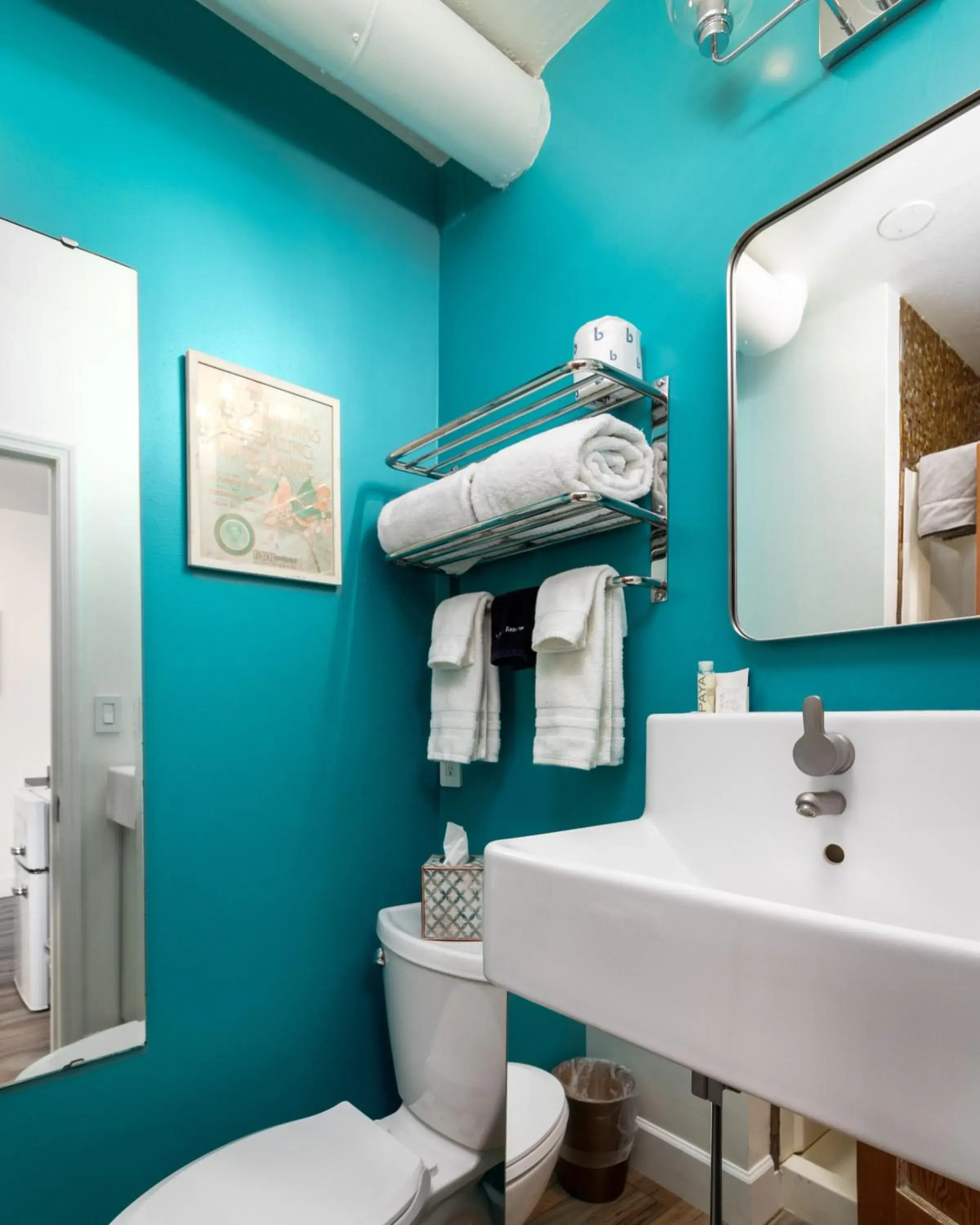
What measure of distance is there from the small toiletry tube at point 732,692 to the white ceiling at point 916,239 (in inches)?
20.3

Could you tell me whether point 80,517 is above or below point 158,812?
above

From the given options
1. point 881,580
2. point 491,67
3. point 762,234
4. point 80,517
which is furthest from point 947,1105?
point 491,67

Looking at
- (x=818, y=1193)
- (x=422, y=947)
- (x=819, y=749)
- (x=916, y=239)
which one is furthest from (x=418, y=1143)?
(x=916, y=239)

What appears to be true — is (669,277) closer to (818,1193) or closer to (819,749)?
(819,749)

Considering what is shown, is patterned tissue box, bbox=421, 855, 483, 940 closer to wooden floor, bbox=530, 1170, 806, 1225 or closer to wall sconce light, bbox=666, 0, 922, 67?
wooden floor, bbox=530, 1170, 806, 1225

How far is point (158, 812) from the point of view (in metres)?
1.37

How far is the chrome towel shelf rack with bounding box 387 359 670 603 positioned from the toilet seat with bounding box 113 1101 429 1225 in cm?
98

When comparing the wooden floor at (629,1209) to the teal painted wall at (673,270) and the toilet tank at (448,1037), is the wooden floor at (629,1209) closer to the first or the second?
the toilet tank at (448,1037)

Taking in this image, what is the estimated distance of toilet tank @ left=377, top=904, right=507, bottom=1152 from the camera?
48.7 inches

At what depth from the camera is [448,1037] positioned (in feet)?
4.27

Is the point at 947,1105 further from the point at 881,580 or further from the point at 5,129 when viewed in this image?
the point at 5,129

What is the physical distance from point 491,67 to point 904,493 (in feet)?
3.89

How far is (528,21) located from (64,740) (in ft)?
5.29

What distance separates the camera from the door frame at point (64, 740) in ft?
4.20
